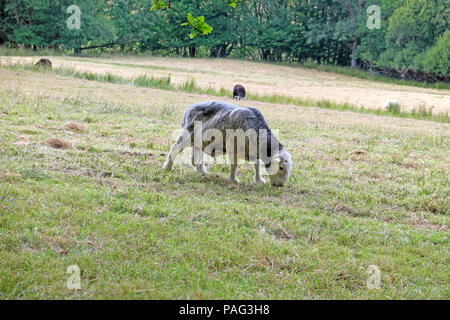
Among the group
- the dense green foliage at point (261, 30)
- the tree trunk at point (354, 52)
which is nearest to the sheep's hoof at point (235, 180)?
the dense green foliage at point (261, 30)

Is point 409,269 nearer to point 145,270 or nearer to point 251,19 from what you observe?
point 145,270

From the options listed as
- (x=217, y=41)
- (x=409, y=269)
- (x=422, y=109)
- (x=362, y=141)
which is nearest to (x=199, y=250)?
(x=409, y=269)

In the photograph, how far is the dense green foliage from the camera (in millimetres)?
45125

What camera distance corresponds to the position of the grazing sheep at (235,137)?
24.3ft

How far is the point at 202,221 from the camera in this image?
18.7 ft

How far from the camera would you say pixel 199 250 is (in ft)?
15.7

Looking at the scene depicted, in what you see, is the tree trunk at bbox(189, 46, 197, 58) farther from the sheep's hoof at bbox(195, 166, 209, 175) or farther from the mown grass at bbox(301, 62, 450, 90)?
the sheep's hoof at bbox(195, 166, 209, 175)

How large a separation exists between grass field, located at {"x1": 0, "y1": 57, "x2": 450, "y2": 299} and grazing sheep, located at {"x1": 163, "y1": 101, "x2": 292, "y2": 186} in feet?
1.24

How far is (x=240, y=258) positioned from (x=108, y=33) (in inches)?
1902

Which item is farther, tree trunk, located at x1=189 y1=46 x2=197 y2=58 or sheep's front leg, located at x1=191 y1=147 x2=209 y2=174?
tree trunk, located at x1=189 y1=46 x2=197 y2=58

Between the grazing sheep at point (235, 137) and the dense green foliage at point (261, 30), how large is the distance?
130 ft

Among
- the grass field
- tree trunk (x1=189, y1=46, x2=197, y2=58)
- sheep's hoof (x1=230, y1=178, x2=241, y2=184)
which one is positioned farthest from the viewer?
tree trunk (x1=189, y1=46, x2=197, y2=58)

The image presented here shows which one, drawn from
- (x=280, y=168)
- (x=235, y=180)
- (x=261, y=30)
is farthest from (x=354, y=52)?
(x=280, y=168)

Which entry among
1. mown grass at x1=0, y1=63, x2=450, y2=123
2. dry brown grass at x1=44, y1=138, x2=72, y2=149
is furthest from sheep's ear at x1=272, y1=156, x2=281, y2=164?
mown grass at x1=0, y1=63, x2=450, y2=123
